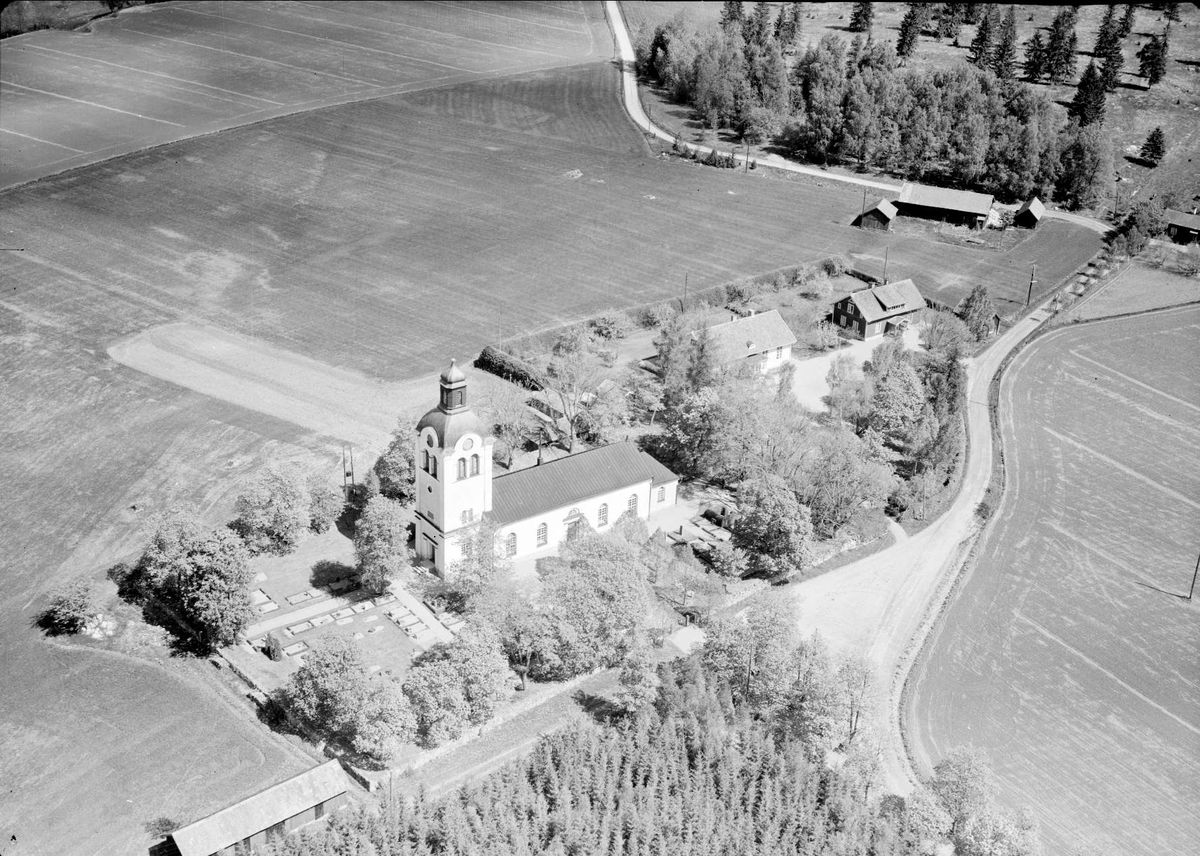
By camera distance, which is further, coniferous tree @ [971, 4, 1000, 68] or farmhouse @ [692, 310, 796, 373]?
coniferous tree @ [971, 4, 1000, 68]

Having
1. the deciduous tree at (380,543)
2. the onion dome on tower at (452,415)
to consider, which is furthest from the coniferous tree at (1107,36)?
the deciduous tree at (380,543)

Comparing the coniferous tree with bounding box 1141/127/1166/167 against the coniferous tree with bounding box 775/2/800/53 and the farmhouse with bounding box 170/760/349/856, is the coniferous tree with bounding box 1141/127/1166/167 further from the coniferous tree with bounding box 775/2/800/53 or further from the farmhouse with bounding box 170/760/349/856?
the farmhouse with bounding box 170/760/349/856

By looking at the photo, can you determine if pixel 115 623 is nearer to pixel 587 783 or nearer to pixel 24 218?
pixel 587 783

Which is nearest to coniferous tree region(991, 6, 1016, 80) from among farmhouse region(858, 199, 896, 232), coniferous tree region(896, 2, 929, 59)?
coniferous tree region(896, 2, 929, 59)

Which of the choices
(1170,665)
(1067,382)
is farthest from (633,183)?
(1170,665)

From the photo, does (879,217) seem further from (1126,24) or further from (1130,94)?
(1126,24)

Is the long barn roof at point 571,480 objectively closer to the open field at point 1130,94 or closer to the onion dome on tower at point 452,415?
the onion dome on tower at point 452,415
